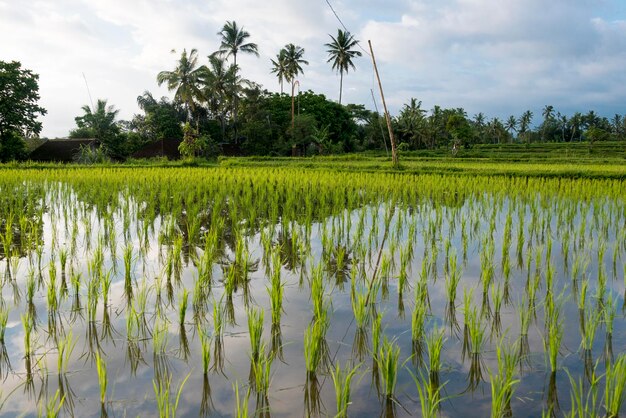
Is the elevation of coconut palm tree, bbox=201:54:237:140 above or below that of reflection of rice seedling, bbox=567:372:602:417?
above

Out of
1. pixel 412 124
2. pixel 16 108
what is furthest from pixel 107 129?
pixel 412 124

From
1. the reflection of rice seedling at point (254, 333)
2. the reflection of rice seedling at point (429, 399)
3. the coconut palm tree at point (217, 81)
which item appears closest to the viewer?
the reflection of rice seedling at point (429, 399)

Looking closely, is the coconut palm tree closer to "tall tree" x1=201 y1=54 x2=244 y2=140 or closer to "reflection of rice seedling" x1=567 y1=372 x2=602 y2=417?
"tall tree" x1=201 y1=54 x2=244 y2=140

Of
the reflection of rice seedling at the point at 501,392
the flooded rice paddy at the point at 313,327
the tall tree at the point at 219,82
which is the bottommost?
the flooded rice paddy at the point at 313,327

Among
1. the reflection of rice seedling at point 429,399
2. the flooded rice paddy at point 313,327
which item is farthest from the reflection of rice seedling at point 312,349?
the reflection of rice seedling at point 429,399

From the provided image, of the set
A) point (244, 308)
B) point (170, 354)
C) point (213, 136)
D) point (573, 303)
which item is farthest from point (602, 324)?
point (213, 136)

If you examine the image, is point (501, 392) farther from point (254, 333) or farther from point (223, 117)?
point (223, 117)

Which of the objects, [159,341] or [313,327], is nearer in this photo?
[313,327]

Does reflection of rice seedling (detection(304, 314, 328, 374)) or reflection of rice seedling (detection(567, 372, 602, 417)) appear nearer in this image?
reflection of rice seedling (detection(567, 372, 602, 417))

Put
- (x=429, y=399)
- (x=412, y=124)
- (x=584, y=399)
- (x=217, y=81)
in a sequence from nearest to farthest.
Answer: (x=429, y=399), (x=584, y=399), (x=217, y=81), (x=412, y=124)

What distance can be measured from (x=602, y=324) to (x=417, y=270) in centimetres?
159

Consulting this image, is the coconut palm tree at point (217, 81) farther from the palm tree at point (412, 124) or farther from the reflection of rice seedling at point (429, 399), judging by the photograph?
the reflection of rice seedling at point (429, 399)

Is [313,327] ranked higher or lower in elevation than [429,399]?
higher

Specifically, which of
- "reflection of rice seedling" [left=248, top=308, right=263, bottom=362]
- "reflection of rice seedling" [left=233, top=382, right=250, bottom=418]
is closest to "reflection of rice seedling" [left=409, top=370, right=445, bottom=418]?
"reflection of rice seedling" [left=233, top=382, right=250, bottom=418]
